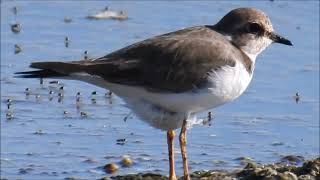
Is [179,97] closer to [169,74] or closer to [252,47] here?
[169,74]

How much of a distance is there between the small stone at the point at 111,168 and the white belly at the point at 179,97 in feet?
4.07

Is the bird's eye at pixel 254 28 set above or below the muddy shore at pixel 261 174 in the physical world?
above

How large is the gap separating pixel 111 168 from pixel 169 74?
58.9 inches

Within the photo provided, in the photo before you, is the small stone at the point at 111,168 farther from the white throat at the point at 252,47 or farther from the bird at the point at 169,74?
the white throat at the point at 252,47

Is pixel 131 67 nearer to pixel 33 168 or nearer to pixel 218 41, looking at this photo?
pixel 218 41

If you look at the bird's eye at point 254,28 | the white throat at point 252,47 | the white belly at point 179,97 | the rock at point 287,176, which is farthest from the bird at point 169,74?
the rock at point 287,176

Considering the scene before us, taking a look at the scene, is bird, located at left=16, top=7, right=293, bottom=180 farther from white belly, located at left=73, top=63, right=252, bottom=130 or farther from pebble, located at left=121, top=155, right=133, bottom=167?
pebble, located at left=121, top=155, right=133, bottom=167

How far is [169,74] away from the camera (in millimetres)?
8766

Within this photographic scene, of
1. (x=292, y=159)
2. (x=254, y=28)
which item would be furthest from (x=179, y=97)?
(x=292, y=159)

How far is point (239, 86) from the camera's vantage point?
28.9 ft

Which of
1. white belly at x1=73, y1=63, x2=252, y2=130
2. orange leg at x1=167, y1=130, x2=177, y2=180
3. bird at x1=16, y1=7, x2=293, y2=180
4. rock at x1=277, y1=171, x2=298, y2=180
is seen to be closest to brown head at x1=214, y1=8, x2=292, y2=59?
bird at x1=16, y1=7, x2=293, y2=180

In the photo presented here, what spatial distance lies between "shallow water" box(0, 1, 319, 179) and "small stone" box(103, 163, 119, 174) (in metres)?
0.05

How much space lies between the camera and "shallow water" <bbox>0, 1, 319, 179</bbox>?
1029cm

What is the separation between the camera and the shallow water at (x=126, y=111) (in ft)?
33.8
